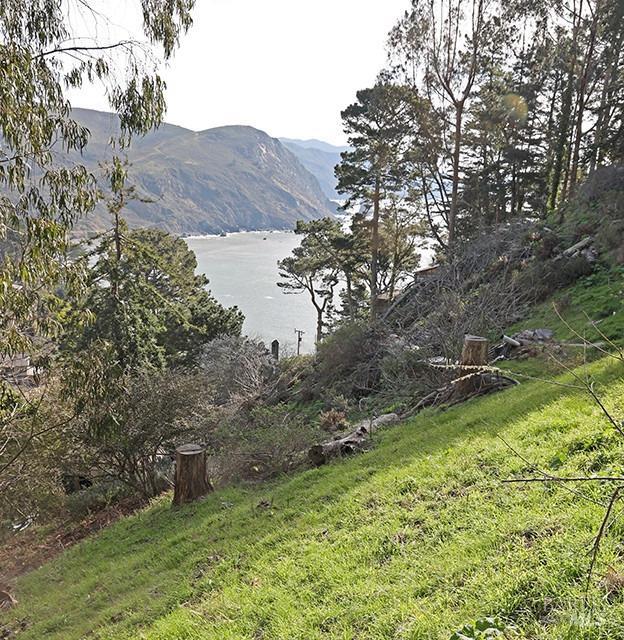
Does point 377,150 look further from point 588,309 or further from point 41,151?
point 41,151

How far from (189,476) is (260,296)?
50124 mm

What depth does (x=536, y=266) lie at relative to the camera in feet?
40.1

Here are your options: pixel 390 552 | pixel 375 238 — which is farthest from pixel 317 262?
pixel 390 552

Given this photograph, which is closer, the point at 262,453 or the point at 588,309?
the point at 262,453

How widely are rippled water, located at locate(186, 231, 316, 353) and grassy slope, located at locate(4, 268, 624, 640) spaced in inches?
747

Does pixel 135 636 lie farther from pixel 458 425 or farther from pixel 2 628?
pixel 458 425

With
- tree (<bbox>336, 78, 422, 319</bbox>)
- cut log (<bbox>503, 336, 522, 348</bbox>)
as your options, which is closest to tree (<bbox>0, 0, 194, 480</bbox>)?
cut log (<bbox>503, 336, 522, 348</bbox>)

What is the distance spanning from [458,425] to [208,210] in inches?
6707

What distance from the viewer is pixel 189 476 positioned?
7699mm

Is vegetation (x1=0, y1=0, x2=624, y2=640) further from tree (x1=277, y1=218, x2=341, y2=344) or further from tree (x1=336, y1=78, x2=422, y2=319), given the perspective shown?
tree (x1=277, y1=218, x2=341, y2=344)

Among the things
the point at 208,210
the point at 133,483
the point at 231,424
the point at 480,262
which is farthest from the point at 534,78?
the point at 208,210

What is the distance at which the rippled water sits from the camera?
44.6 meters

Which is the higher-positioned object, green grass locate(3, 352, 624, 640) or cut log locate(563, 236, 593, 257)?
cut log locate(563, 236, 593, 257)

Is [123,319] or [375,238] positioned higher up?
[375,238]
